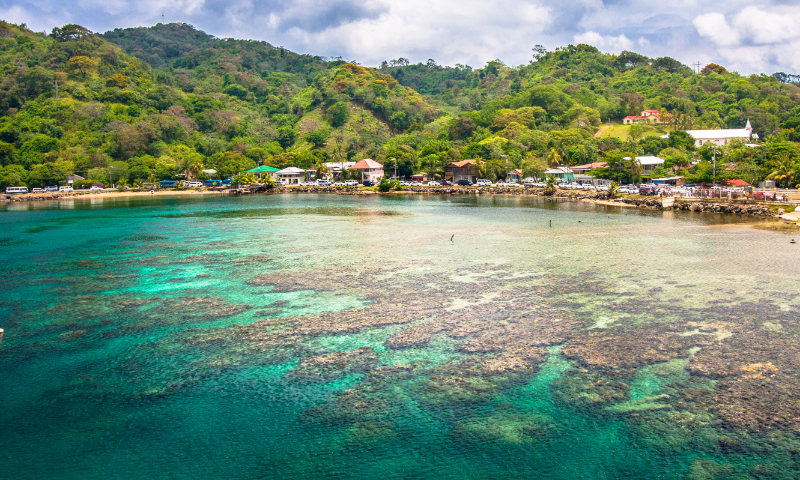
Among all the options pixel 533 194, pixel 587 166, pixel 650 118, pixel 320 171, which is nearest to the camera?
pixel 533 194

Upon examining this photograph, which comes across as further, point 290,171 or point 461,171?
point 290,171

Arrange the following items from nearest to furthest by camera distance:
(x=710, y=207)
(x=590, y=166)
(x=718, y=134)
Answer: (x=710, y=207) → (x=590, y=166) → (x=718, y=134)

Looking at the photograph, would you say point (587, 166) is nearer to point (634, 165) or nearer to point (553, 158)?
point (553, 158)

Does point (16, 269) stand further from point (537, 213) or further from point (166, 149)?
point (166, 149)

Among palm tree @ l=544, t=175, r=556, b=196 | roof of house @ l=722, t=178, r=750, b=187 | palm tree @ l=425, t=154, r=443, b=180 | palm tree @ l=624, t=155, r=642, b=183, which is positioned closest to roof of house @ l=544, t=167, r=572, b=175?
palm tree @ l=544, t=175, r=556, b=196

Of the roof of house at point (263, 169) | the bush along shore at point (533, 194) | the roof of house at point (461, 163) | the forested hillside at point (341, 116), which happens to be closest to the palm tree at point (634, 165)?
the forested hillside at point (341, 116)

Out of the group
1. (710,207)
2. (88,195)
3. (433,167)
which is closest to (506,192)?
(433,167)

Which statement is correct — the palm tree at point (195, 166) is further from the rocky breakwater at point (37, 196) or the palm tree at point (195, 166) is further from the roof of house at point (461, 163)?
the roof of house at point (461, 163)
